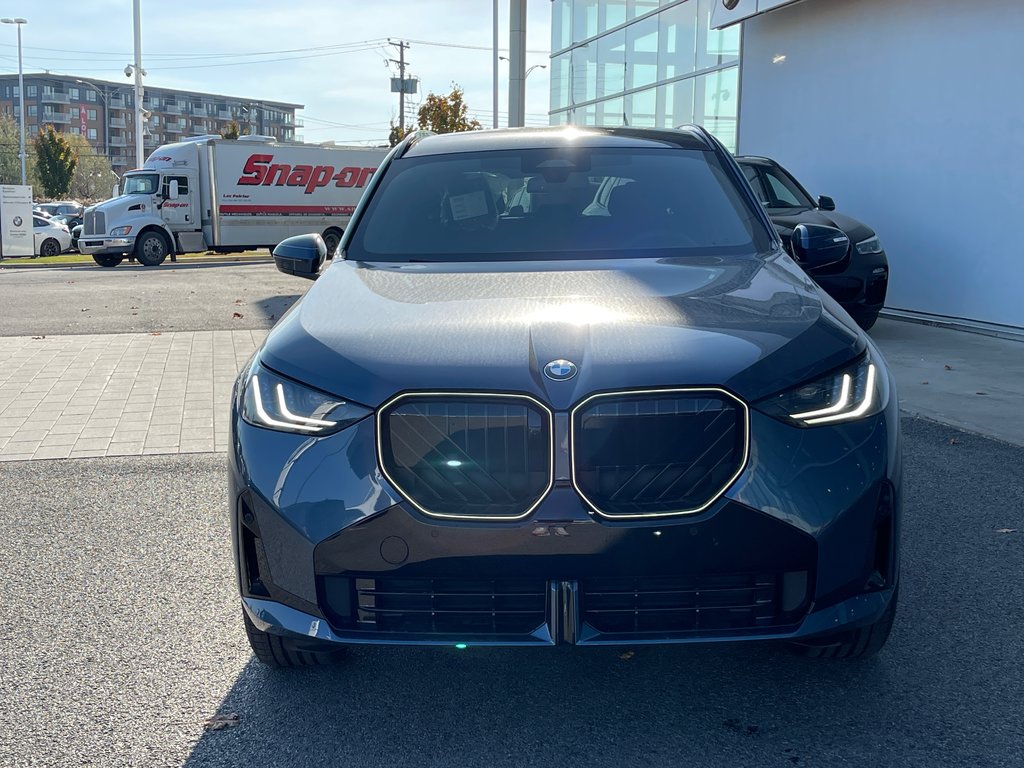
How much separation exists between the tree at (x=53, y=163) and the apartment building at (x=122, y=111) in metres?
48.4

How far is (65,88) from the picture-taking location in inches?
4806

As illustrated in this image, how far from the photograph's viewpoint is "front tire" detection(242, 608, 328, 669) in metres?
2.90

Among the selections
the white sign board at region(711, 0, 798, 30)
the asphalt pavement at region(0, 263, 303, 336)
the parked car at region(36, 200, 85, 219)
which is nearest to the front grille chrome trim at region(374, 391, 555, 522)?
the asphalt pavement at region(0, 263, 303, 336)

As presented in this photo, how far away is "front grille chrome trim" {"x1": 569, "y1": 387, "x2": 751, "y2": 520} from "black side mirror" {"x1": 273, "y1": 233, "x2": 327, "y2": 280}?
2.03 m

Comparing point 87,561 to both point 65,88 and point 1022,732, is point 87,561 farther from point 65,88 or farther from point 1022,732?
point 65,88

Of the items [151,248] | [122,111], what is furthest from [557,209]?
[122,111]

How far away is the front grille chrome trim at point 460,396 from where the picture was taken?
2.45m

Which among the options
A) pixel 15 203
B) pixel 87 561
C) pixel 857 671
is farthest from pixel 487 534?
pixel 15 203

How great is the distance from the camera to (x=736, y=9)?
14.6 m

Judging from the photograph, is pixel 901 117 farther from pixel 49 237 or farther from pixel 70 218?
pixel 70 218

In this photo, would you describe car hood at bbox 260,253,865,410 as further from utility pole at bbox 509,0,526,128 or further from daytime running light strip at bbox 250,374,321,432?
utility pole at bbox 509,0,526,128

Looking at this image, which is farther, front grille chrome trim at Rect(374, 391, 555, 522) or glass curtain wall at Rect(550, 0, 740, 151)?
glass curtain wall at Rect(550, 0, 740, 151)

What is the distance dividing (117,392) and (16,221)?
24.6 m

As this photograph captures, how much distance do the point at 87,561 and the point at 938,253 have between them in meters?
9.96
